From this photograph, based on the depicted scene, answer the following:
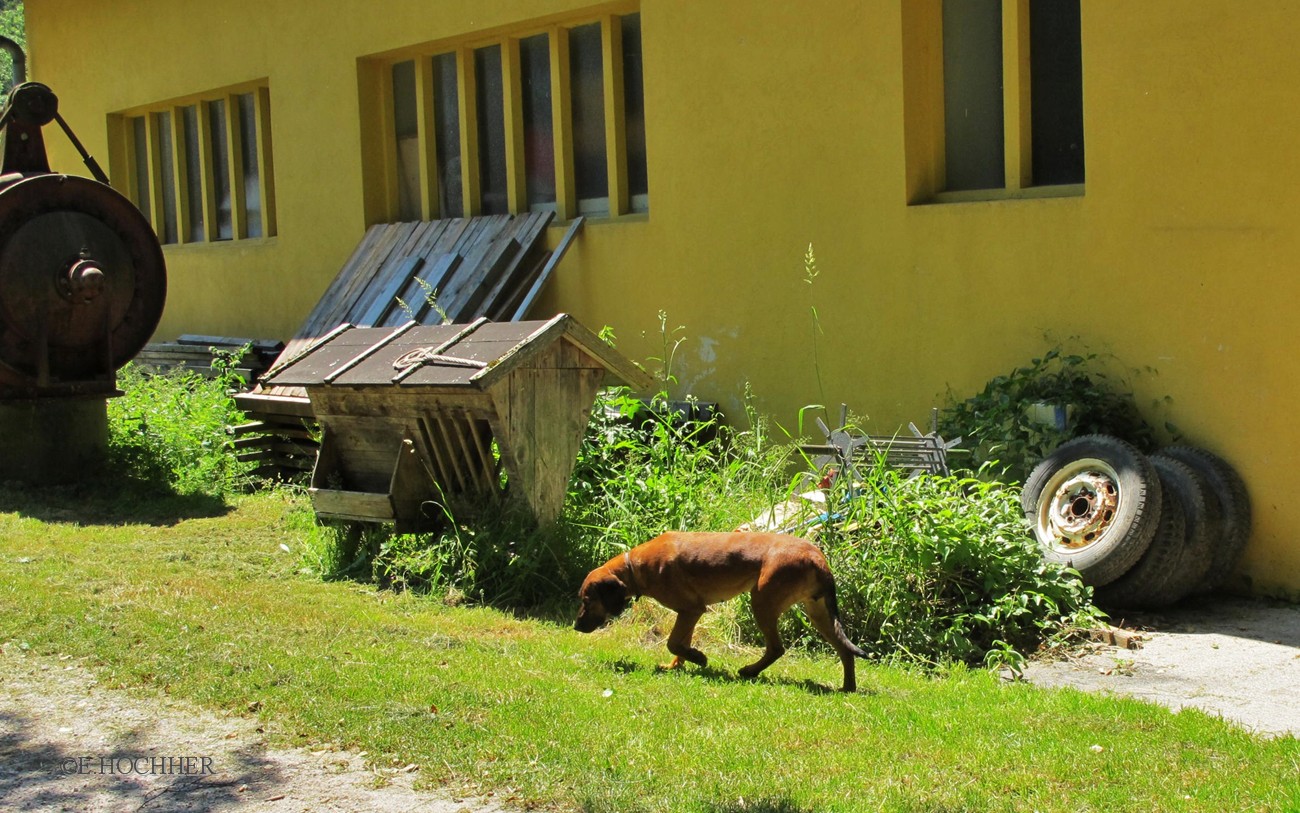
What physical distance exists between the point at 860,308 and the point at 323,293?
6520 millimetres

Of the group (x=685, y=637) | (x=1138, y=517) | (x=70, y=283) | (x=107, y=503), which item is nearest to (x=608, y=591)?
(x=685, y=637)

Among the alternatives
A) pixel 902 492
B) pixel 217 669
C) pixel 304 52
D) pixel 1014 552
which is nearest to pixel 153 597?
pixel 217 669

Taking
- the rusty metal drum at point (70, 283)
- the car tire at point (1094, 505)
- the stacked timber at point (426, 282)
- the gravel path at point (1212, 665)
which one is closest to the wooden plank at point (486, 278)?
the stacked timber at point (426, 282)

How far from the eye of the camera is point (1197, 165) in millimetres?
7359

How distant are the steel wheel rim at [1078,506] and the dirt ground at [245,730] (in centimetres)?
47

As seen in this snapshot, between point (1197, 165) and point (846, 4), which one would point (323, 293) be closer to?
point (846, 4)

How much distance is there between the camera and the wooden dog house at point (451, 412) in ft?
23.7

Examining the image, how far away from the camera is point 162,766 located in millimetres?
4703

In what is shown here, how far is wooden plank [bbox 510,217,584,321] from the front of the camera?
1091 cm

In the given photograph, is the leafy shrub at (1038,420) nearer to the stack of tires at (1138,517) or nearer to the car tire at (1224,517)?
the stack of tires at (1138,517)

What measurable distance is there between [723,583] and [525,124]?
23.7 feet

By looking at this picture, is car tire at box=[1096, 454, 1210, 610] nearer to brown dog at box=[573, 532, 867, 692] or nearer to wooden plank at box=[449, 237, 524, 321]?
brown dog at box=[573, 532, 867, 692]

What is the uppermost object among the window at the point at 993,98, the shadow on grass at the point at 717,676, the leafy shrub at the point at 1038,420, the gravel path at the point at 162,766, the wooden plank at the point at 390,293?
the window at the point at 993,98

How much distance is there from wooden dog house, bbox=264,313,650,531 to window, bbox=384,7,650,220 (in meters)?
3.44
